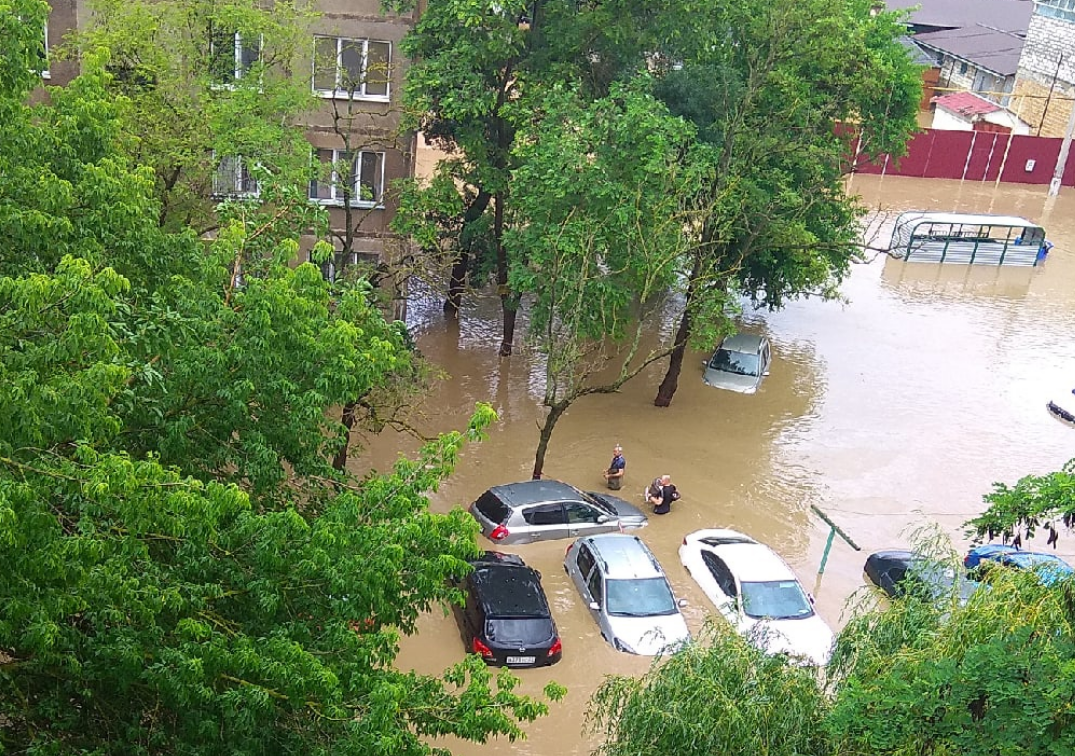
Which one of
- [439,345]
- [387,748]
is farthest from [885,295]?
[387,748]

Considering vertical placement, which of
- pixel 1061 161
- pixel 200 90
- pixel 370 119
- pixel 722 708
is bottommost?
Result: pixel 722 708

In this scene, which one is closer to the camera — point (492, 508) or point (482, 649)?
point (482, 649)

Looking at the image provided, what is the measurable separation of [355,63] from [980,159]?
1289 inches

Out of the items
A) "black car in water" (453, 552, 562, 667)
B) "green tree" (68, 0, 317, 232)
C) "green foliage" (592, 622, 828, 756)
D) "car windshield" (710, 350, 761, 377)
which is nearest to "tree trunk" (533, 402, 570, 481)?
"black car in water" (453, 552, 562, 667)

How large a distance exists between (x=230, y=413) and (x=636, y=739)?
4.83 metres

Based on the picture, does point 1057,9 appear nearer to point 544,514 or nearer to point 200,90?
point 544,514

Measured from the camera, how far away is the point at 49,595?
23.7ft

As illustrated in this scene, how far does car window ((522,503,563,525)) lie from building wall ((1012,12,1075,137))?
39.7m

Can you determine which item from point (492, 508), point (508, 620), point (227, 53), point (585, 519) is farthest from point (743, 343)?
point (227, 53)

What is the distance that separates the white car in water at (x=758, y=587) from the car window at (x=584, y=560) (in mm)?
2026

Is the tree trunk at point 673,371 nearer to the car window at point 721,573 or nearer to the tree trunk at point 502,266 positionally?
the tree trunk at point 502,266

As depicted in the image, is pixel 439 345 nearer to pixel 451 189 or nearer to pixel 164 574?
pixel 451 189

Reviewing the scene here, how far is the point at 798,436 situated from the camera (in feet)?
76.5

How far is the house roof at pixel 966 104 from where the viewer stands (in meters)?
48.3
